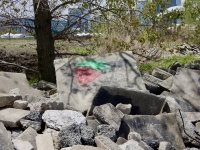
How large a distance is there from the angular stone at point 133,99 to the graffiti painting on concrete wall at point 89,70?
0.75m

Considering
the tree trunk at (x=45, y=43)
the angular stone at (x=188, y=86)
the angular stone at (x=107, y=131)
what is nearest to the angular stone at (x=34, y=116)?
the angular stone at (x=107, y=131)

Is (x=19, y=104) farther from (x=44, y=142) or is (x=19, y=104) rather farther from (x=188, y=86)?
(x=188, y=86)

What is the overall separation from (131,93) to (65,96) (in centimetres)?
89

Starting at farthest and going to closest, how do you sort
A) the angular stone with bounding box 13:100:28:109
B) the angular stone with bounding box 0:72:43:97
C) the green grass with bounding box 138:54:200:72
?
1. the green grass with bounding box 138:54:200:72
2. the angular stone with bounding box 0:72:43:97
3. the angular stone with bounding box 13:100:28:109

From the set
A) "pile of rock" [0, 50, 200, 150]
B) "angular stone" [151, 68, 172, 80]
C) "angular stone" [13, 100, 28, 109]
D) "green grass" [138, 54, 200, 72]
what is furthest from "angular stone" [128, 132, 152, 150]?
"green grass" [138, 54, 200, 72]

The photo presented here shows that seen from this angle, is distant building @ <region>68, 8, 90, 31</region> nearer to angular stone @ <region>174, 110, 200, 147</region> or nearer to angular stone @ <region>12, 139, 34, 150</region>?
angular stone @ <region>174, 110, 200, 147</region>

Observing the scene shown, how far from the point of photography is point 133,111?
3.39 metres

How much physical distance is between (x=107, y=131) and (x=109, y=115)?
0.69ft

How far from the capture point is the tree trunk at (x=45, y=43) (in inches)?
241

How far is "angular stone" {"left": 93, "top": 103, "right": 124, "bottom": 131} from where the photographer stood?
2904mm

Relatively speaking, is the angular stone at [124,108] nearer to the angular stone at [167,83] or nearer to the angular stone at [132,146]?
the angular stone at [132,146]

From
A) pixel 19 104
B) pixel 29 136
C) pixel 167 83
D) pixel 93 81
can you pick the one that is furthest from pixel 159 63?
pixel 29 136

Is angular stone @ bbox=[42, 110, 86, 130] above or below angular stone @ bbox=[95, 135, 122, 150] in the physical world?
above

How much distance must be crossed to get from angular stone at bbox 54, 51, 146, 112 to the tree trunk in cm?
177
